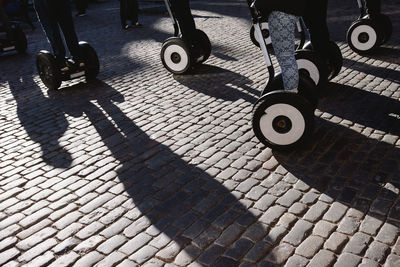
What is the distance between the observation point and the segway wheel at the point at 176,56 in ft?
19.5

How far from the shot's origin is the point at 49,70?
587cm

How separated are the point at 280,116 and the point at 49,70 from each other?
4.04m

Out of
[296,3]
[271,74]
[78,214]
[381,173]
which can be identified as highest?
[296,3]

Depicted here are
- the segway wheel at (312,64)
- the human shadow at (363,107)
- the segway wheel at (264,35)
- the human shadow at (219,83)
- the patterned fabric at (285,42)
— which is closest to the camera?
the patterned fabric at (285,42)

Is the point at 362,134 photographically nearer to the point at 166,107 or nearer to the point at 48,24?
the point at 166,107

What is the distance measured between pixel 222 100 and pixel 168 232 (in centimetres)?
263

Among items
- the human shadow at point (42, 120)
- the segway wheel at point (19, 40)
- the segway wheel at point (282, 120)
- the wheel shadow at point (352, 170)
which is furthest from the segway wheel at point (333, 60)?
the segway wheel at point (19, 40)

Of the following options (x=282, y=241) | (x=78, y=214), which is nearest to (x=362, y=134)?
(x=282, y=241)

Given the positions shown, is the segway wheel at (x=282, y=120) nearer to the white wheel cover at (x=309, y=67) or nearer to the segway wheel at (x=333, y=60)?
the white wheel cover at (x=309, y=67)

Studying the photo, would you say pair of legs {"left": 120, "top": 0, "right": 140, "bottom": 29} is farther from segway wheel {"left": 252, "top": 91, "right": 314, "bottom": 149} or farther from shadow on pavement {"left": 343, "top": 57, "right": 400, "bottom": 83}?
Answer: segway wheel {"left": 252, "top": 91, "right": 314, "bottom": 149}

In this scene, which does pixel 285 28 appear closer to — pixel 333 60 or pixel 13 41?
pixel 333 60

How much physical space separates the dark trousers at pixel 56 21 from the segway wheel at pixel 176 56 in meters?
1.41

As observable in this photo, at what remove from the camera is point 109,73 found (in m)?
6.84

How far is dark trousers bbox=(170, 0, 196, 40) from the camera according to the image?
5609 mm
